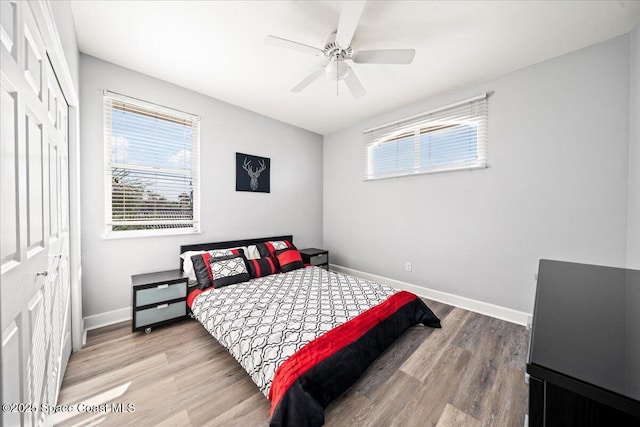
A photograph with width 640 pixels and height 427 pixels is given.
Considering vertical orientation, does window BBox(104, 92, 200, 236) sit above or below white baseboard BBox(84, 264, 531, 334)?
above

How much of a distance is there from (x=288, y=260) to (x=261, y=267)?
1.37ft

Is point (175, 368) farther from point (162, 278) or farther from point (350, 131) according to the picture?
point (350, 131)

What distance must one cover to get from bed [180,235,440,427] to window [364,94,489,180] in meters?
1.79

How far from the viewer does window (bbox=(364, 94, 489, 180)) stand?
9.21ft

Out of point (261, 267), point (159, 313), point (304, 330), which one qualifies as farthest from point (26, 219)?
point (261, 267)

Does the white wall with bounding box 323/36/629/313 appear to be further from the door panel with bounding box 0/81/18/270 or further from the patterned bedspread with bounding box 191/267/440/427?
the door panel with bounding box 0/81/18/270

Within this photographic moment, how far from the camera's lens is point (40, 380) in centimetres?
107

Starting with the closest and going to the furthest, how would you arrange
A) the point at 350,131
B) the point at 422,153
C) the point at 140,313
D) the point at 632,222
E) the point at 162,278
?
1. the point at 632,222
2. the point at 140,313
3. the point at 162,278
4. the point at 422,153
5. the point at 350,131

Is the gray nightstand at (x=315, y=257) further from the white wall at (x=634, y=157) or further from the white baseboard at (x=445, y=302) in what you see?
the white wall at (x=634, y=157)

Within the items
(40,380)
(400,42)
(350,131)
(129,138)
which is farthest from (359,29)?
(40,380)

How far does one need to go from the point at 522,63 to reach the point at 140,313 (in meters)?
4.60

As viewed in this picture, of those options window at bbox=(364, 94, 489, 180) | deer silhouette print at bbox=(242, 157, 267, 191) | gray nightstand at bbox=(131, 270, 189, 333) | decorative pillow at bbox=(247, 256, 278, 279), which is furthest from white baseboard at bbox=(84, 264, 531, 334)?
deer silhouette print at bbox=(242, 157, 267, 191)

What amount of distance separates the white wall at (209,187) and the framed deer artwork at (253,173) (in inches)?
3.2

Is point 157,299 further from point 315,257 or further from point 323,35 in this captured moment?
point 323,35
